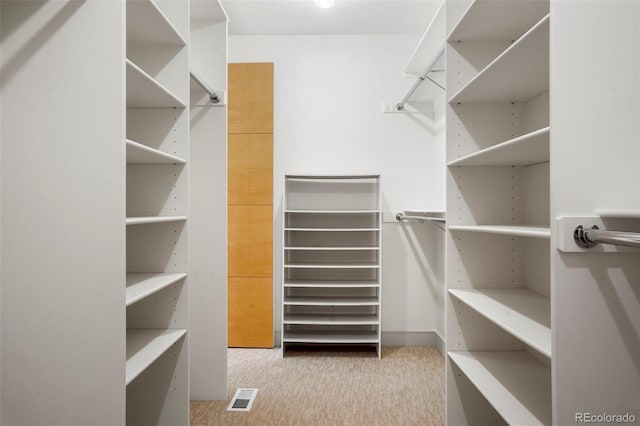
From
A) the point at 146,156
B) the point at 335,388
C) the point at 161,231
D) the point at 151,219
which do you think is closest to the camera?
the point at 151,219

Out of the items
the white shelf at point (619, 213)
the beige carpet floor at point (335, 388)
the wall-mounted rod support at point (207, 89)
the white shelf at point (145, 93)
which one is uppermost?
the wall-mounted rod support at point (207, 89)

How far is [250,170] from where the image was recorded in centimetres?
335

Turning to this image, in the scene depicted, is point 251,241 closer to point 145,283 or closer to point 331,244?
point 331,244

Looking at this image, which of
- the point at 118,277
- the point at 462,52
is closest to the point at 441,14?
the point at 462,52

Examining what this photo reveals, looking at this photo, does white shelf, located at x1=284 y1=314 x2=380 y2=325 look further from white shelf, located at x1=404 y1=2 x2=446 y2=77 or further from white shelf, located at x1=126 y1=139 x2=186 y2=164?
white shelf, located at x1=404 y1=2 x2=446 y2=77

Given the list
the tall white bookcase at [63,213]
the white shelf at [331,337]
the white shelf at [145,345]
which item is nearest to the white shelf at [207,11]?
the tall white bookcase at [63,213]

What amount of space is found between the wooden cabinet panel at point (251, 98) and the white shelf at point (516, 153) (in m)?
1.96

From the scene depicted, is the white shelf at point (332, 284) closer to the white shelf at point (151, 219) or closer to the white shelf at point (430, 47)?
the white shelf at point (151, 219)

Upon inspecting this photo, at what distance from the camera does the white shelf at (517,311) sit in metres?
Answer: 1.26

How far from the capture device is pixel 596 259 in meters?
1.07

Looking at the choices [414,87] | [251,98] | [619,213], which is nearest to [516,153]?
→ [619,213]

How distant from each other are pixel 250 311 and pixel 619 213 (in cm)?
285

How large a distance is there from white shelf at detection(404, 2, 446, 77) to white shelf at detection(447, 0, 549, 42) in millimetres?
314

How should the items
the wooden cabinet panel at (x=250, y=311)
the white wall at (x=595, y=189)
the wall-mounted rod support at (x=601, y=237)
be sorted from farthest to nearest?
the wooden cabinet panel at (x=250, y=311)
the white wall at (x=595, y=189)
the wall-mounted rod support at (x=601, y=237)
